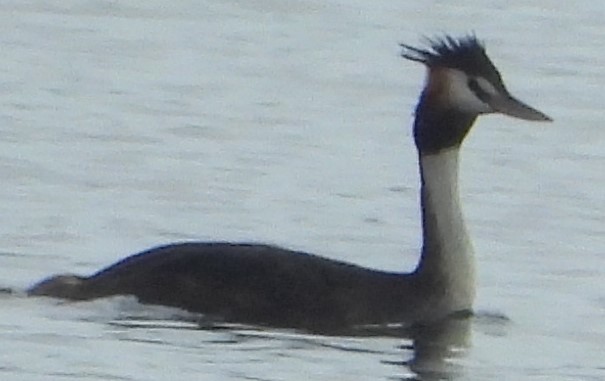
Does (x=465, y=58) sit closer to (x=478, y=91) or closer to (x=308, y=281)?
(x=478, y=91)

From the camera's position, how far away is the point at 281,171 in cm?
1931

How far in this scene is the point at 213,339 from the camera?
1502cm

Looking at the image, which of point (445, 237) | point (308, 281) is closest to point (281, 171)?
point (445, 237)

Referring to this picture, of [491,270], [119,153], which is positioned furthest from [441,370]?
[119,153]

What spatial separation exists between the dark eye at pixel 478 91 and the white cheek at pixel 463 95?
1 cm

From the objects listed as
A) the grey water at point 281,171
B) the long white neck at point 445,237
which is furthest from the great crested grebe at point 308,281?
the grey water at point 281,171

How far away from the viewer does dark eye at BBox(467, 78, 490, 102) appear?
1595 centimetres

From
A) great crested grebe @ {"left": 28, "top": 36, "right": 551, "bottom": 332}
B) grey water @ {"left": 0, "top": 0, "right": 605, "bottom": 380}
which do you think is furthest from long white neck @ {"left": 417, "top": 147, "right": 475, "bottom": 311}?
grey water @ {"left": 0, "top": 0, "right": 605, "bottom": 380}

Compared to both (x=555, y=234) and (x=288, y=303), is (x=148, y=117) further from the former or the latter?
(x=288, y=303)

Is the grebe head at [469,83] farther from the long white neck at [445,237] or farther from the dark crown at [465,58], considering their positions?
the long white neck at [445,237]

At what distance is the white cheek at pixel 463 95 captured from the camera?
1595 centimetres

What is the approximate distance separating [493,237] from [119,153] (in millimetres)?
2838

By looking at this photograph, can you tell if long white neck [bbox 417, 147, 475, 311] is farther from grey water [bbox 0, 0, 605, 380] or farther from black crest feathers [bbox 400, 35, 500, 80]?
black crest feathers [bbox 400, 35, 500, 80]

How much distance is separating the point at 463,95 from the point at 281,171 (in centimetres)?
348
